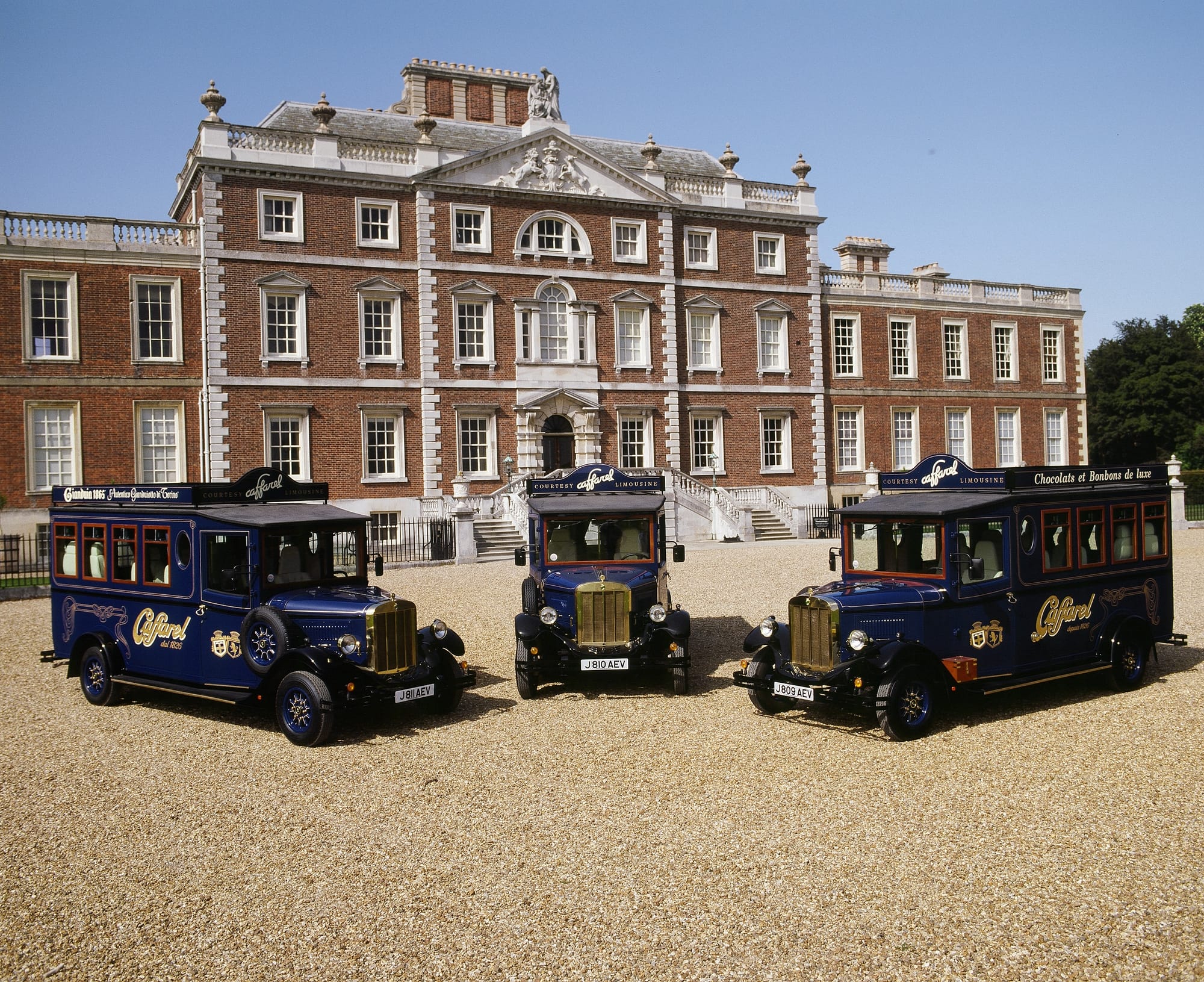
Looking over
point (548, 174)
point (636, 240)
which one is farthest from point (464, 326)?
point (636, 240)

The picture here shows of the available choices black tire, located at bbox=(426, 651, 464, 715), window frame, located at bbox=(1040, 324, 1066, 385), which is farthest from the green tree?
black tire, located at bbox=(426, 651, 464, 715)

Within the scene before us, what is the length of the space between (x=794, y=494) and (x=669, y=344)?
7493 mm

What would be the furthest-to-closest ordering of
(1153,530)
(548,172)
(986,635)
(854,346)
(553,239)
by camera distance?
(854,346) < (553,239) < (548,172) < (1153,530) < (986,635)

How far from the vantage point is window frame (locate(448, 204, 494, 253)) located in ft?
107

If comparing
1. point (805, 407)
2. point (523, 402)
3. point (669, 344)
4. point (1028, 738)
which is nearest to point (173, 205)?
point (523, 402)

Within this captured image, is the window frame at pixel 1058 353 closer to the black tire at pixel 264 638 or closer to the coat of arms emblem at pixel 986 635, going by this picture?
the coat of arms emblem at pixel 986 635

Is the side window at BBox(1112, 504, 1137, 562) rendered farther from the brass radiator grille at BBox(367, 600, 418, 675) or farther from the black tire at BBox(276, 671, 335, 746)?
the black tire at BBox(276, 671, 335, 746)

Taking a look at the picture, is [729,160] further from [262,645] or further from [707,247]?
[262,645]

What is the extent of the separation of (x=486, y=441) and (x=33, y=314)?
1364cm

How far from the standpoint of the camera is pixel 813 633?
1003cm

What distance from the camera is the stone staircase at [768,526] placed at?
3353 centimetres

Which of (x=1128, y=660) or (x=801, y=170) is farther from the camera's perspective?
(x=801, y=170)

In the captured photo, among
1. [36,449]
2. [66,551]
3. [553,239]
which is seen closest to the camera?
[66,551]

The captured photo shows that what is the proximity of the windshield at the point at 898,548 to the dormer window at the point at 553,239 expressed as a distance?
24.4 meters
